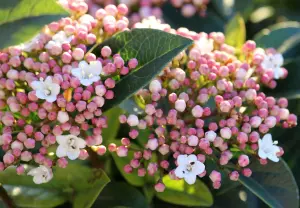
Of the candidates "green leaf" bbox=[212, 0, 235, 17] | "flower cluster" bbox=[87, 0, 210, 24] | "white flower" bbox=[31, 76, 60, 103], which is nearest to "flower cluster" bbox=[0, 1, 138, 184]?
"white flower" bbox=[31, 76, 60, 103]

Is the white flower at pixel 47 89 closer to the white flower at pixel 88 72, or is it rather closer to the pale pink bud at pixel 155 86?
the white flower at pixel 88 72

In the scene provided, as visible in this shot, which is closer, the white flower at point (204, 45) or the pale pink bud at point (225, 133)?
the pale pink bud at point (225, 133)

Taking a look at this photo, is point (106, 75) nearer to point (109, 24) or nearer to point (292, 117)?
point (109, 24)

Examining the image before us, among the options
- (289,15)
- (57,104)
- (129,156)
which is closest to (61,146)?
(57,104)

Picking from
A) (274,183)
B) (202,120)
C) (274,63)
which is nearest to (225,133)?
(202,120)

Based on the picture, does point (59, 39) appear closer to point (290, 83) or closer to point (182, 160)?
point (182, 160)

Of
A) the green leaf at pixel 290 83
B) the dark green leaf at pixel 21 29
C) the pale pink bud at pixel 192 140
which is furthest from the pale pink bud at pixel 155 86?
the green leaf at pixel 290 83

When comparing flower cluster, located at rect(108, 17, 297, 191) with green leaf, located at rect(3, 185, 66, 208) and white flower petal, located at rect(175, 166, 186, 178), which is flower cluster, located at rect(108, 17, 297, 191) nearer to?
white flower petal, located at rect(175, 166, 186, 178)
